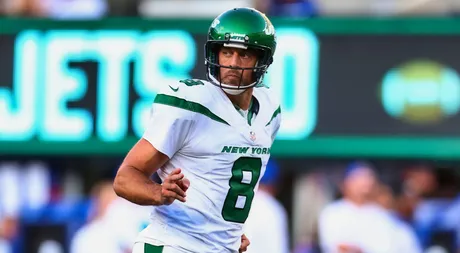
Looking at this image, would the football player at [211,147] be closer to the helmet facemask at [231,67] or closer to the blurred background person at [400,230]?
the helmet facemask at [231,67]

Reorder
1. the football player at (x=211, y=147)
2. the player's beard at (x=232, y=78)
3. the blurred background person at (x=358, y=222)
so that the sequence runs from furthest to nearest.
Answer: the blurred background person at (x=358, y=222) < the player's beard at (x=232, y=78) < the football player at (x=211, y=147)

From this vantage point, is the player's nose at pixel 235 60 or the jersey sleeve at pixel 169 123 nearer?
the jersey sleeve at pixel 169 123

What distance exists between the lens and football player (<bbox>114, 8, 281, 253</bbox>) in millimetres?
4859

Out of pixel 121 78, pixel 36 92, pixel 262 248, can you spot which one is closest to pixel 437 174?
pixel 262 248

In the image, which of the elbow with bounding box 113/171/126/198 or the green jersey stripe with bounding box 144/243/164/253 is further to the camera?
the green jersey stripe with bounding box 144/243/164/253

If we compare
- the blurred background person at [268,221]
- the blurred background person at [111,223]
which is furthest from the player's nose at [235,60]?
the blurred background person at [111,223]

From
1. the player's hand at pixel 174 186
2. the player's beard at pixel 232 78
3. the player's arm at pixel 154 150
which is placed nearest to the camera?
the player's hand at pixel 174 186

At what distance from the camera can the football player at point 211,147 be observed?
4859 mm

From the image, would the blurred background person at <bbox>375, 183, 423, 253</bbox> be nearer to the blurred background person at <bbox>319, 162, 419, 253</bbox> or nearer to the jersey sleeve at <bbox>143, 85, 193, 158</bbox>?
the blurred background person at <bbox>319, 162, 419, 253</bbox>

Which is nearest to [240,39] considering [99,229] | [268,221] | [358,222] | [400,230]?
[268,221]

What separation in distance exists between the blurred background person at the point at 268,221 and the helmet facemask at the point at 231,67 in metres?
3.57

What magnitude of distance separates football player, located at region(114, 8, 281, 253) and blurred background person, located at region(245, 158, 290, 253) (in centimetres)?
351

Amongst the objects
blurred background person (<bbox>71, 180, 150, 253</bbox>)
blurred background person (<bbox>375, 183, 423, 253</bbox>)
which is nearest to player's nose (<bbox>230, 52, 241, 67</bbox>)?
blurred background person (<bbox>71, 180, 150, 253</bbox>)

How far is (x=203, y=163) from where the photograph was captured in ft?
16.3
